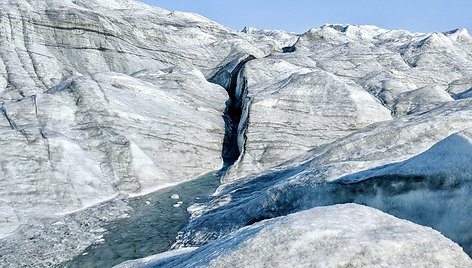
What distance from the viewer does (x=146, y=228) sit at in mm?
13891

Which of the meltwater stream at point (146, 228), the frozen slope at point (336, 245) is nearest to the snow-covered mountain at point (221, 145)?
the frozen slope at point (336, 245)

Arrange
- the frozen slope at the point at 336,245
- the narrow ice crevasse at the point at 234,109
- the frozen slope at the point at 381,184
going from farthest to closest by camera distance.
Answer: the narrow ice crevasse at the point at 234,109
the frozen slope at the point at 381,184
the frozen slope at the point at 336,245

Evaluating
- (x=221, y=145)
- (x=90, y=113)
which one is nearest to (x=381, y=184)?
(x=221, y=145)

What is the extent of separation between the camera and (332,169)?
38.4 feet

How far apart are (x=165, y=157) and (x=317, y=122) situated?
24.7 ft

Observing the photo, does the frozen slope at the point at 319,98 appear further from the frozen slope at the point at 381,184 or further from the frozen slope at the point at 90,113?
the frozen slope at the point at 381,184

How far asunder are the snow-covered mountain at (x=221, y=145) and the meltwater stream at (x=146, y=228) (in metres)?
0.14

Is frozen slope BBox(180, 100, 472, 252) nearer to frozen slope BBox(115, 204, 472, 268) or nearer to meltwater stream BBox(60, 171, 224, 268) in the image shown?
meltwater stream BBox(60, 171, 224, 268)

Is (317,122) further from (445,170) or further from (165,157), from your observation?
(445,170)

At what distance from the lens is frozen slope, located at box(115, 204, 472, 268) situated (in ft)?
17.3

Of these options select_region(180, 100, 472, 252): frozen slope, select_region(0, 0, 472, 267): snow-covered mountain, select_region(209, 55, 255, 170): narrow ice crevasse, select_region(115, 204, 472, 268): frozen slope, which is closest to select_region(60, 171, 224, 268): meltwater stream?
select_region(0, 0, 472, 267): snow-covered mountain

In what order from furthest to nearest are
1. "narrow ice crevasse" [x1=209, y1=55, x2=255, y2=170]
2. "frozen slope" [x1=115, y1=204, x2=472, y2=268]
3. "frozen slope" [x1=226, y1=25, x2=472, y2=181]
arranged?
"narrow ice crevasse" [x1=209, y1=55, x2=255, y2=170] < "frozen slope" [x1=226, y1=25, x2=472, y2=181] < "frozen slope" [x1=115, y1=204, x2=472, y2=268]

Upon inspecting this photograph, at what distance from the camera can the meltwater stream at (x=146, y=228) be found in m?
11.8

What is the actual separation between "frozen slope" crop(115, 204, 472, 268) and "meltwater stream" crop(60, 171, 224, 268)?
6359mm
